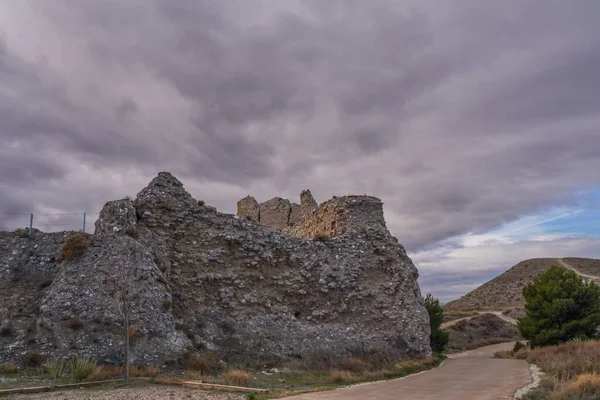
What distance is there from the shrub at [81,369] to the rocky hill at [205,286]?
103cm

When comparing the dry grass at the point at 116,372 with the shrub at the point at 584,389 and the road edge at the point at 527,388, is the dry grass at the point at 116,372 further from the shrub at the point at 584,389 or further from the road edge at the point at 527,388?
the shrub at the point at 584,389

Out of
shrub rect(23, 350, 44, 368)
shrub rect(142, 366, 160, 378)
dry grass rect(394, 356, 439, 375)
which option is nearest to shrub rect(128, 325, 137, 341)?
shrub rect(142, 366, 160, 378)

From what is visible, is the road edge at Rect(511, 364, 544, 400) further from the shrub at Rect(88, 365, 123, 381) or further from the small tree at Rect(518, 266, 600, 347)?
the small tree at Rect(518, 266, 600, 347)

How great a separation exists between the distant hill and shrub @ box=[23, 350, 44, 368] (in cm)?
6764

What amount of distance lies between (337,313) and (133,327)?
30.3ft

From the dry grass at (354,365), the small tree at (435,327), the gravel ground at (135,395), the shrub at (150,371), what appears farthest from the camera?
the small tree at (435,327)

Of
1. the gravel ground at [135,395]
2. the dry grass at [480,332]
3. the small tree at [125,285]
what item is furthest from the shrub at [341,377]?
the dry grass at [480,332]

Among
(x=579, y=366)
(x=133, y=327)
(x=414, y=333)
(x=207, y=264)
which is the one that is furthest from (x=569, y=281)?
(x=133, y=327)

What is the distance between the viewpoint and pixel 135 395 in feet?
39.5

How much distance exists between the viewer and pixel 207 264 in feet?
69.9

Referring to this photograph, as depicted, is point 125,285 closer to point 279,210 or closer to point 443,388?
point 443,388

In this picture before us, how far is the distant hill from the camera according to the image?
264 ft

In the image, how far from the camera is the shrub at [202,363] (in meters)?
17.0

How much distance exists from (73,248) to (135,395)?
898 cm
